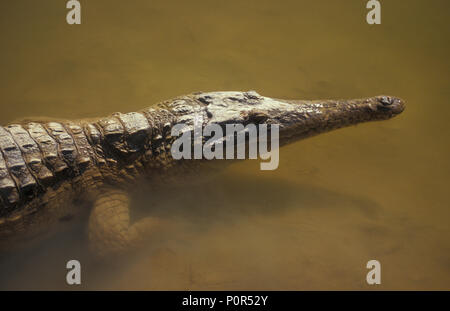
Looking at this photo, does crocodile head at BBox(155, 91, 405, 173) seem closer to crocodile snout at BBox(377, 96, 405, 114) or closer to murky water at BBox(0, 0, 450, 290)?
crocodile snout at BBox(377, 96, 405, 114)

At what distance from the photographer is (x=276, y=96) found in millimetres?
3719

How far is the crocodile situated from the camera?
2246 millimetres

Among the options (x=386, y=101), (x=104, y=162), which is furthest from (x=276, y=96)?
(x=104, y=162)

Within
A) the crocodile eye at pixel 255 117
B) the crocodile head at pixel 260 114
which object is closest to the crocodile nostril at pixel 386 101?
the crocodile head at pixel 260 114

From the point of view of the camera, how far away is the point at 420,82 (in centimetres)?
399

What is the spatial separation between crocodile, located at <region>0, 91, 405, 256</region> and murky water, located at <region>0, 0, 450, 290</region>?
252 mm

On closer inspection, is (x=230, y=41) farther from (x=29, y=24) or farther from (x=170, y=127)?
(x=29, y=24)

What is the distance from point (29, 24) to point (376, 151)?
14.3ft

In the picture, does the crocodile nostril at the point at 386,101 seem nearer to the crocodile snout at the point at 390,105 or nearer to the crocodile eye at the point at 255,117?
the crocodile snout at the point at 390,105

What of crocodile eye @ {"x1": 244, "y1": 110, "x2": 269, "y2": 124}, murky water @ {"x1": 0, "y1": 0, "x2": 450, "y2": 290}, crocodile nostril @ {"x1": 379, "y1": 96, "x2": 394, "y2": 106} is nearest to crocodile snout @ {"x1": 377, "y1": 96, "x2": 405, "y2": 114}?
crocodile nostril @ {"x1": 379, "y1": 96, "x2": 394, "y2": 106}

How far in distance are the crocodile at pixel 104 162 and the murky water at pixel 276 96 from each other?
0.25 m

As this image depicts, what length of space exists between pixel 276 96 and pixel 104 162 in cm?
202

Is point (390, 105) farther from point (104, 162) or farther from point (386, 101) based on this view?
point (104, 162)
